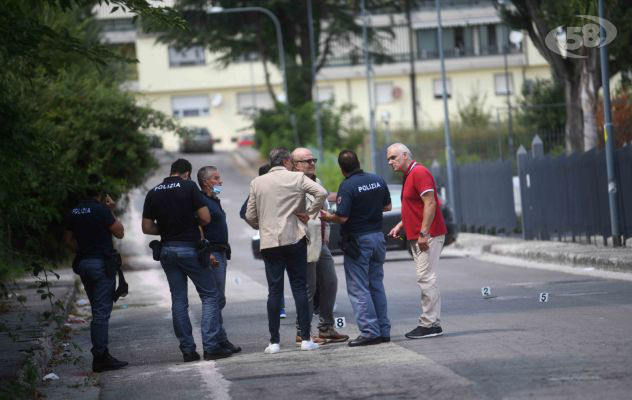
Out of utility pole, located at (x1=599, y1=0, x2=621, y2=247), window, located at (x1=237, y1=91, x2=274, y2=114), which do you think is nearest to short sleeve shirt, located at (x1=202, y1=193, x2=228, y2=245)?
utility pole, located at (x1=599, y1=0, x2=621, y2=247)

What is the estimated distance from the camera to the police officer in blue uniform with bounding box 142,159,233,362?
11922 millimetres

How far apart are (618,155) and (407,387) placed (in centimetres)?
1399

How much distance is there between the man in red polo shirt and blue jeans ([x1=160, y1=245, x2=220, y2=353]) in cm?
184

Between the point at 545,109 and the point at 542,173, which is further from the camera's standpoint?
the point at 545,109

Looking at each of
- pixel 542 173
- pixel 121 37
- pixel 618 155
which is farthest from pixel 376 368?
pixel 121 37

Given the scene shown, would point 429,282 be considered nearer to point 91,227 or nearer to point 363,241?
point 363,241

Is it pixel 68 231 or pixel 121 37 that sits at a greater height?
pixel 121 37

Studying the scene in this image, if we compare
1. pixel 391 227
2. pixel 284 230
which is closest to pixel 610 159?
pixel 391 227

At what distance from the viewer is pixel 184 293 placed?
39.8 ft

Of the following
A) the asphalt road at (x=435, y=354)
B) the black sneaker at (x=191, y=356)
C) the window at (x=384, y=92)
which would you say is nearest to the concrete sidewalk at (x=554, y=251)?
the asphalt road at (x=435, y=354)

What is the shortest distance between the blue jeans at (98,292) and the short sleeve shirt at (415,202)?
2828mm

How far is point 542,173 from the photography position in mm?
26906

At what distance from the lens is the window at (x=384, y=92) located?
81188 mm

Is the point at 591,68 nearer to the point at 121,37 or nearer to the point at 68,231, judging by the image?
the point at 68,231
